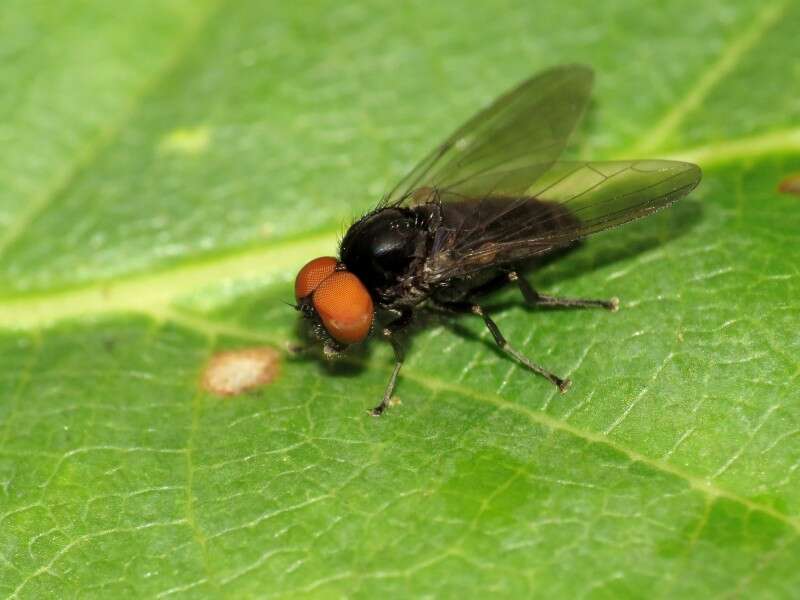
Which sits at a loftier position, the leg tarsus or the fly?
the fly

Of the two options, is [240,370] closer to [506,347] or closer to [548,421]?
[506,347]

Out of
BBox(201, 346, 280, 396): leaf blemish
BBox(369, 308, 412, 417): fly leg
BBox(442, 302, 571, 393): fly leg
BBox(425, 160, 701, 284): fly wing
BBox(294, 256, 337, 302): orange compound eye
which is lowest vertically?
BBox(201, 346, 280, 396): leaf blemish

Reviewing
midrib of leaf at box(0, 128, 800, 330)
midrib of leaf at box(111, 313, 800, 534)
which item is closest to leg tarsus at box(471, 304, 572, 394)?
midrib of leaf at box(111, 313, 800, 534)

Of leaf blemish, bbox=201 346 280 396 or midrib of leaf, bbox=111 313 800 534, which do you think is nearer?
midrib of leaf, bbox=111 313 800 534

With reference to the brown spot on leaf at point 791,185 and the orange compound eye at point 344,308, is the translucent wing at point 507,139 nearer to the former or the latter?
the orange compound eye at point 344,308

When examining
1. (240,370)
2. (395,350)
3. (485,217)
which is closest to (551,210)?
(485,217)

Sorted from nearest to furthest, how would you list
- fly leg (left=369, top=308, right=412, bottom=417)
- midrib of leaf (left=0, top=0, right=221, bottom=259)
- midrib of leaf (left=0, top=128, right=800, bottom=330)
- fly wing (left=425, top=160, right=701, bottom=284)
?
1. fly leg (left=369, top=308, right=412, bottom=417)
2. fly wing (left=425, top=160, right=701, bottom=284)
3. midrib of leaf (left=0, top=128, right=800, bottom=330)
4. midrib of leaf (left=0, top=0, right=221, bottom=259)

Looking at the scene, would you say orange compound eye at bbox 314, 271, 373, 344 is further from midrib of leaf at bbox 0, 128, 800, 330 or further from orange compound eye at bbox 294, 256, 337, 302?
midrib of leaf at bbox 0, 128, 800, 330
